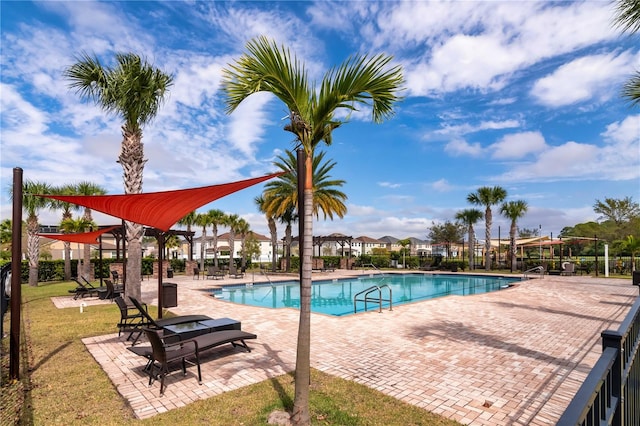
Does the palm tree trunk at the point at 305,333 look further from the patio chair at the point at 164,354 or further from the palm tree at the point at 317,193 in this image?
the palm tree at the point at 317,193

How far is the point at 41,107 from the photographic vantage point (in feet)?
46.0

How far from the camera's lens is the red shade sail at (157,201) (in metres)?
5.61

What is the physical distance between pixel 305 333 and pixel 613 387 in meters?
2.78

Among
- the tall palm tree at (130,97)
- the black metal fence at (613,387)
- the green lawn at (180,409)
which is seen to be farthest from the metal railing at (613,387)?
the tall palm tree at (130,97)

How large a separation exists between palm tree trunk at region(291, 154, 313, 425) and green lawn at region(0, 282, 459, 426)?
0.30 m

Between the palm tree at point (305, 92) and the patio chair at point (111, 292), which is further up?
the palm tree at point (305, 92)

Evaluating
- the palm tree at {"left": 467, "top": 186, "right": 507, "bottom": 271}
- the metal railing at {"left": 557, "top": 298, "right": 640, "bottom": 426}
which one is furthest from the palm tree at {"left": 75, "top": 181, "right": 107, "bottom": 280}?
the palm tree at {"left": 467, "top": 186, "right": 507, "bottom": 271}

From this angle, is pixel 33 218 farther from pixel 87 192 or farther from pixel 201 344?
pixel 201 344

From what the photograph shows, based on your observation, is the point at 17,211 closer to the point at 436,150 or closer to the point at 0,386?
the point at 0,386

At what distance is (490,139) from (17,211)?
3329 centimetres

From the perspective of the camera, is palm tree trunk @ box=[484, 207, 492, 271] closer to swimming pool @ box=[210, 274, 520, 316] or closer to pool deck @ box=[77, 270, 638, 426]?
swimming pool @ box=[210, 274, 520, 316]

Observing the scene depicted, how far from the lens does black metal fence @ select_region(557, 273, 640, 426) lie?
1373 mm

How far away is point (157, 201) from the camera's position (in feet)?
20.1

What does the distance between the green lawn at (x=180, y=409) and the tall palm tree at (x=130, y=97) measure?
243 inches
